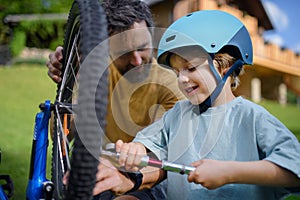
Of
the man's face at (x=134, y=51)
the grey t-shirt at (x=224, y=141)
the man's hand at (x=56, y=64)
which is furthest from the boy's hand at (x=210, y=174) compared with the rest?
the man's face at (x=134, y=51)

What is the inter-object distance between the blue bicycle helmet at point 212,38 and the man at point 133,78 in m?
0.46

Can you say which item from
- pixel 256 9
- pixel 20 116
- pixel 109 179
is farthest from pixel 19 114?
pixel 256 9

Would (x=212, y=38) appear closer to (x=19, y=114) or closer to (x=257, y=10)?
(x=19, y=114)

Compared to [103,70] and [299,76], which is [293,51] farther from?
[103,70]

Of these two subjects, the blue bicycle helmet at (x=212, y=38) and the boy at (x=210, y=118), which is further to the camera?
the blue bicycle helmet at (x=212, y=38)

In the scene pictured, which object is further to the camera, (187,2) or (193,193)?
(187,2)

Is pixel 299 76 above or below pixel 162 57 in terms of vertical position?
below

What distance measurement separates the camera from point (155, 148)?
1.38 m

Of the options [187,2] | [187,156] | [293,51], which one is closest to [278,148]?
[187,156]

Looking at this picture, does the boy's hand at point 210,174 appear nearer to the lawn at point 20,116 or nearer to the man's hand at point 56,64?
the man's hand at point 56,64

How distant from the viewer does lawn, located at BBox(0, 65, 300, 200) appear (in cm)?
316

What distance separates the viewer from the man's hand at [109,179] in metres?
1.01

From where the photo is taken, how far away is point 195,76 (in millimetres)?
1316

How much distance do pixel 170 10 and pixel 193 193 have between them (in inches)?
378
